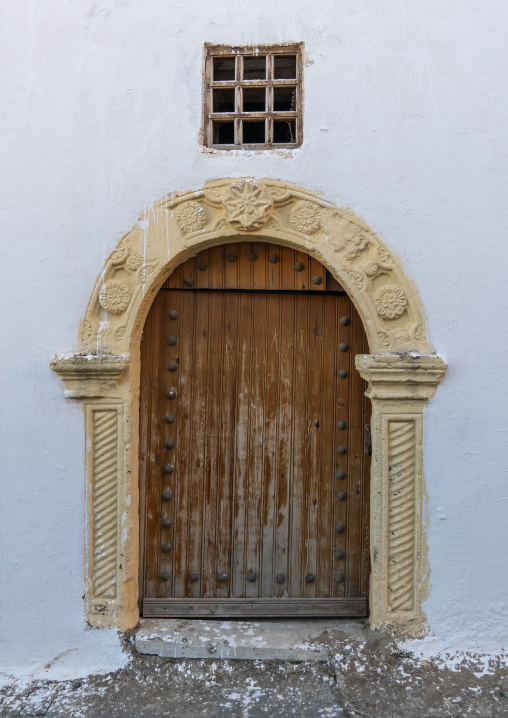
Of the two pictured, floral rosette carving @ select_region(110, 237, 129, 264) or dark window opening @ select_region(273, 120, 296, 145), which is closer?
floral rosette carving @ select_region(110, 237, 129, 264)

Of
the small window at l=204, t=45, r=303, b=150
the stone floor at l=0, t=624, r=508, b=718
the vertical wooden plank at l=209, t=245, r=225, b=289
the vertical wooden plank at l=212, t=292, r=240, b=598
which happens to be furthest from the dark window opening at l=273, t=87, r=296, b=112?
the stone floor at l=0, t=624, r=508, b=718

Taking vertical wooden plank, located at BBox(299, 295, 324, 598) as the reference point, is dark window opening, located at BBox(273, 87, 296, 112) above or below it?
above

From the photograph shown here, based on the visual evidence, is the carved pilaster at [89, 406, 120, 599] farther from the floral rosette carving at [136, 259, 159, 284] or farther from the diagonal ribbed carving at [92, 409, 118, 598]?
the floral rosette carving at [136, 259, 159, 284]

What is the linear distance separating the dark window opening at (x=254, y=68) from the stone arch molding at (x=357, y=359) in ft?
2.02

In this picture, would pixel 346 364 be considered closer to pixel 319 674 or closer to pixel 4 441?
pixel 319 674

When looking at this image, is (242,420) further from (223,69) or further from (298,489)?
(223,69)

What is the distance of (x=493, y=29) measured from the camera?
2.55 m

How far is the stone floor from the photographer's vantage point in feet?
7.53

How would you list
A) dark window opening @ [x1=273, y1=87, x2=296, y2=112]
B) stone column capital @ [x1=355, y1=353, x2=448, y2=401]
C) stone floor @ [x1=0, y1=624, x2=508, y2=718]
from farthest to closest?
dark window opening @ [x1=273, y1=87, x2=296, y2=112] < stone column capital @ [x1=355, y1=353, x2=448, y2=401] < stone floor @ [x1=0, y1=624, x2=508, y2=718]

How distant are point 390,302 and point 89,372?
1401 mm

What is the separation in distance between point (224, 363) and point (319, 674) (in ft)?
4.86

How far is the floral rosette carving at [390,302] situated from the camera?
2559 mm

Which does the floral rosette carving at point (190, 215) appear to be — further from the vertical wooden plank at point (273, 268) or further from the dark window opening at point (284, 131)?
the dark window opening at point (284, 131)

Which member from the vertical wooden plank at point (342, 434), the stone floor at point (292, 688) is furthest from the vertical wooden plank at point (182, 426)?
the vertical wooden plank at point (342, 434)
